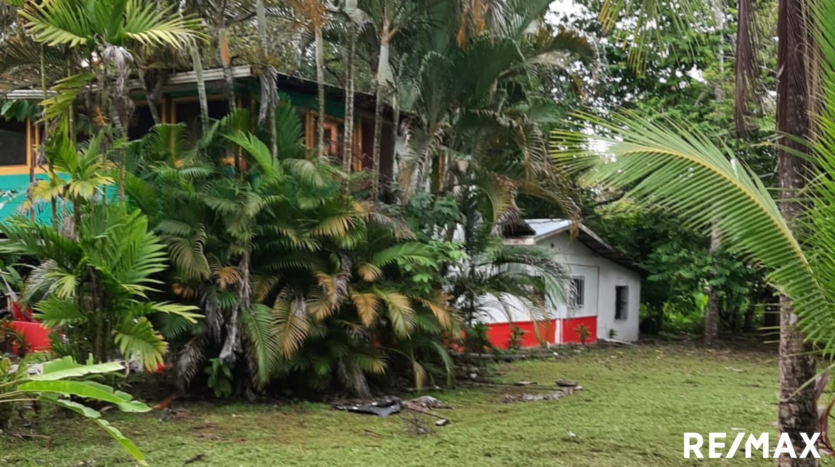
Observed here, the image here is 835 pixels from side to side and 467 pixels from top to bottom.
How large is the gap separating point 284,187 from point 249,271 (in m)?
1.06

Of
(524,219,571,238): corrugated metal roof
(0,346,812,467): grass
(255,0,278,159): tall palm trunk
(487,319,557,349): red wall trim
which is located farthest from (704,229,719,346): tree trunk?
(255,0,278,159): tall palm trunk

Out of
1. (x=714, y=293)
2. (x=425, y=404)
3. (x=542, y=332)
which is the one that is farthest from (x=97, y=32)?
(x=714, y=293)

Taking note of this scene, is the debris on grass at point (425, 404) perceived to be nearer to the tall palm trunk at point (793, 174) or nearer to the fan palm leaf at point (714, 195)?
the tall palm trunk at point (793, 174)

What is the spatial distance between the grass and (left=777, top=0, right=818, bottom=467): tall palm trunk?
3.33 feet

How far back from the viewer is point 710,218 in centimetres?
445

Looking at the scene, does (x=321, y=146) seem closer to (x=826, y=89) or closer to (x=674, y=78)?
(x=826, y=89)

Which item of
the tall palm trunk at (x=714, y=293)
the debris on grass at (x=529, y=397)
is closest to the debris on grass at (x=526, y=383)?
the debris on grass at (x=529, y=397)

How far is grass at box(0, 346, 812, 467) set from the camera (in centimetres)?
626

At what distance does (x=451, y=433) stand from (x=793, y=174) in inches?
152

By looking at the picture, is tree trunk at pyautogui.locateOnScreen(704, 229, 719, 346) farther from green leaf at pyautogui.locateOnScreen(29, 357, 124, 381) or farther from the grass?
green leaf at pyautogui.locateOnScreen(29, 357, 124, 381)

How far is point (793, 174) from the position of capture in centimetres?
559

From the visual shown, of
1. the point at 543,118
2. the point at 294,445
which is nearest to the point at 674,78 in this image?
the point at 543,118

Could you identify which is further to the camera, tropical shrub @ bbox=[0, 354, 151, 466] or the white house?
the white house

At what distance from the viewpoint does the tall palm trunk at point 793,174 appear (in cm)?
545
